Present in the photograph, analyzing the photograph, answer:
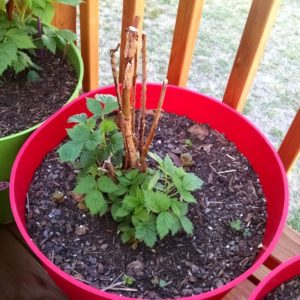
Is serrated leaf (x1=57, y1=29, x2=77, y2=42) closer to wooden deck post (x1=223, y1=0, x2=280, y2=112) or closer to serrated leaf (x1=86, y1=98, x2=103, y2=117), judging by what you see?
serrated leaf (x1=86, y1=98, x2=103, y2=117)

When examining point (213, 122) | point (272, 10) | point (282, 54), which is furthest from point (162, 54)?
point (272, 10)

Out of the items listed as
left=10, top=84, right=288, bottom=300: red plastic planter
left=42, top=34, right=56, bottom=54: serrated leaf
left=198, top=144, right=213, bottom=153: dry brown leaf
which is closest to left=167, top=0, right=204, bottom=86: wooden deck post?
left=10, top=84, right=288, bottom=300: red plastic planter

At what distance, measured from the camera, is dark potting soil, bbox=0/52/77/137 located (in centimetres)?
115

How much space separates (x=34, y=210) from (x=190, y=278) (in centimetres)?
40

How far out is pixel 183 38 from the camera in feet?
3.74

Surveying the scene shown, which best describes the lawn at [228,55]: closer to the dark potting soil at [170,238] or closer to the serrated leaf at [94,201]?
the dark potting soil at [170,238]

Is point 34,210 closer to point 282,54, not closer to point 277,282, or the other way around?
point 277,282

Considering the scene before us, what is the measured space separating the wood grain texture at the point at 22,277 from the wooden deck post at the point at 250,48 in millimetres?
704

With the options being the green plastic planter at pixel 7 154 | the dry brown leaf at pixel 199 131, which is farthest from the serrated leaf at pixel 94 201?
the dry brown leaf at pixel 199 131

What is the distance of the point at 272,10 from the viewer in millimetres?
951

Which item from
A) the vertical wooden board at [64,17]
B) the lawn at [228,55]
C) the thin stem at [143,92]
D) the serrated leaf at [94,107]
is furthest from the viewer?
the lawn at [228,55]

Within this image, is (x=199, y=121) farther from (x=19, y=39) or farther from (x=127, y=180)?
(x=19, y=39)

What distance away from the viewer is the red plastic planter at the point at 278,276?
2.67 ft

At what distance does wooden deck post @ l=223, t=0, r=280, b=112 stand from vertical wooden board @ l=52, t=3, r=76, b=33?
1.83 ft
